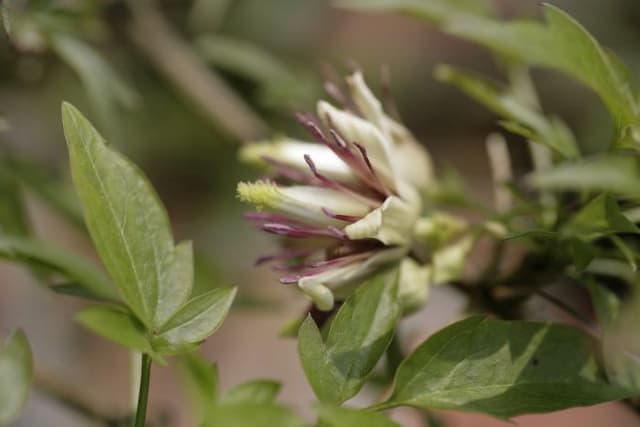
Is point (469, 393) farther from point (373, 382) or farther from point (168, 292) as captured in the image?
point (373, 382)

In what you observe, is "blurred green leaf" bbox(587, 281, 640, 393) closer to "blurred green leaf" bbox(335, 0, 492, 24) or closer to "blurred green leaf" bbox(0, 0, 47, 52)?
"blurred green leaf" bbox(335, 0, 492, 24)

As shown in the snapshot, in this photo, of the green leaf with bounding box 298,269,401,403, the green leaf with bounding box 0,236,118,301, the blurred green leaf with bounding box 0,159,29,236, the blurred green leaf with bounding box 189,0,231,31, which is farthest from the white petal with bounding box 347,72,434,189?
the blurred green leaf with bounding box 189,0,231,31

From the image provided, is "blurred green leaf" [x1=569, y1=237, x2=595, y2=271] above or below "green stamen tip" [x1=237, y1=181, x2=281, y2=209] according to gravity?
below

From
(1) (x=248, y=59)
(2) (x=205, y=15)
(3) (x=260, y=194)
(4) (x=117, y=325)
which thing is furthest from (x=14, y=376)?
(2) (x=205, y=15)

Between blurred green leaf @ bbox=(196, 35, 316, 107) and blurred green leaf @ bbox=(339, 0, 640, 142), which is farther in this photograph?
blurred green leaf @ bbox=(196, 35, 316, 107)

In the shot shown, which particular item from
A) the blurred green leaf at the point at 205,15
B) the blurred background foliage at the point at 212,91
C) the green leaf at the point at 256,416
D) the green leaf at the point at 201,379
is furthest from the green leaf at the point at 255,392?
the blurred green leaf at the point at 205,15

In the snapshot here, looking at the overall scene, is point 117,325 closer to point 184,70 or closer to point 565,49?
point 565,49

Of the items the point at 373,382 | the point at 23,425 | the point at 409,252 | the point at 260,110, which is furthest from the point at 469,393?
the point at 23,425
